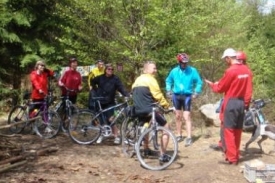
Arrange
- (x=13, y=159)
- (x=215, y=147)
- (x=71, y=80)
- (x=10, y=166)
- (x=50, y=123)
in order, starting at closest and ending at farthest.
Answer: (x=10, y=166)
(x=13, y=159)
(x=215, y=147)
(x=50, y=123)
(x=71, y=80)

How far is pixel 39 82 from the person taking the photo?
35.3ft

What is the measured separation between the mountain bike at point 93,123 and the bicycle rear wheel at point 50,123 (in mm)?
702

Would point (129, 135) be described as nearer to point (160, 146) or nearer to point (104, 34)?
point (160, 146)

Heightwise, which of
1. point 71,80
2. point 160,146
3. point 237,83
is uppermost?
point 71,80

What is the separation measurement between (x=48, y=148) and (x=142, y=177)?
2.59m

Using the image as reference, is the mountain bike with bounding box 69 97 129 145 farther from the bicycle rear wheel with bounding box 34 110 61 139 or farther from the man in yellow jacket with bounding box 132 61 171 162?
the man in yellow jacket with bounding box 132 61 171 162

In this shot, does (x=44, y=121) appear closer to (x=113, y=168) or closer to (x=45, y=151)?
(x=45, y=151)

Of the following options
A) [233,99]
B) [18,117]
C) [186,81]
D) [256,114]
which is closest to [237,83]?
[233,99]

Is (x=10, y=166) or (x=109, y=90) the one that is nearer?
(x=10, y=166)

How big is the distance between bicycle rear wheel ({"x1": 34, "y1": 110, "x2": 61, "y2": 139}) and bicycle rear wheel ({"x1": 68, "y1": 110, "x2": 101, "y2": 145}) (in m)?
0.67

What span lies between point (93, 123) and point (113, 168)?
2.06 metres

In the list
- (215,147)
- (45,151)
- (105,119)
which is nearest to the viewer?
(45,151)

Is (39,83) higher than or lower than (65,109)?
higher

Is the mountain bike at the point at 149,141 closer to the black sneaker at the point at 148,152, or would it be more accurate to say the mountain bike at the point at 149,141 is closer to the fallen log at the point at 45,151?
the black sneaker at the point at 148,152
